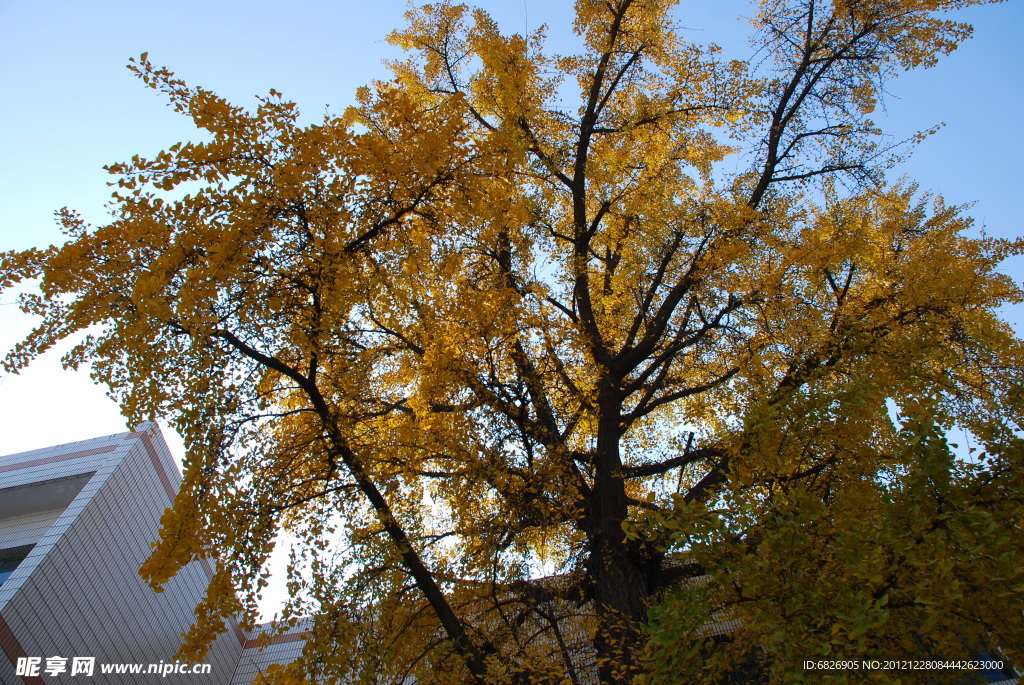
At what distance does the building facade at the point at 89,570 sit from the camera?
1052cm

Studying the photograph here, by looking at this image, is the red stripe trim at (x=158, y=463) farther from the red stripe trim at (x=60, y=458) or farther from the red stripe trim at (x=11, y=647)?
the red stripe trim at (x=11, y=647)

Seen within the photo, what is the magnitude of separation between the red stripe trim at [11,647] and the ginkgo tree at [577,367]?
A: 709cm

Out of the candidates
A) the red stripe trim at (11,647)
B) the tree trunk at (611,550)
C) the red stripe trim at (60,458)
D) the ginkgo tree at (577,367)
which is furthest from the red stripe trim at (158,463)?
the tree trunk at (611,550)

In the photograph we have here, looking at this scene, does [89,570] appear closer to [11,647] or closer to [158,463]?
[11,647]

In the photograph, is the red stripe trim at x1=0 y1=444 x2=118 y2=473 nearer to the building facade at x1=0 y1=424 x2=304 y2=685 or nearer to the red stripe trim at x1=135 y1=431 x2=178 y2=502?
the building facade at x1=0 y1=424 x2=304 y2=685

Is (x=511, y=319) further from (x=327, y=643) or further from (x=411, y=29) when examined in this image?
(x=411, y=29)

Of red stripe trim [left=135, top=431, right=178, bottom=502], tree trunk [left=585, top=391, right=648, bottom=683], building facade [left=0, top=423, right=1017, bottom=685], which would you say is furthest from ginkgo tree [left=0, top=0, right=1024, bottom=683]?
red stripe trim [left=135, top=431, right=178, bottom=502]

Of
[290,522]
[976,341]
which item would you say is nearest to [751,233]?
[976,341]

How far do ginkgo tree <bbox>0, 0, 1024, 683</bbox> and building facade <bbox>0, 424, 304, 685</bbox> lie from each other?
733 cm

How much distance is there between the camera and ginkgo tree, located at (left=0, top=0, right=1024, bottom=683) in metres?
3.53

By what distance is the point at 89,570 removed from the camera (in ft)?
38.8

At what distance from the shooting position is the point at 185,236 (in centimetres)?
436

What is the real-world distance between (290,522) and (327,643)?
1.12 meters

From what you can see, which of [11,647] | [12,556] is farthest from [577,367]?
[12,556]
